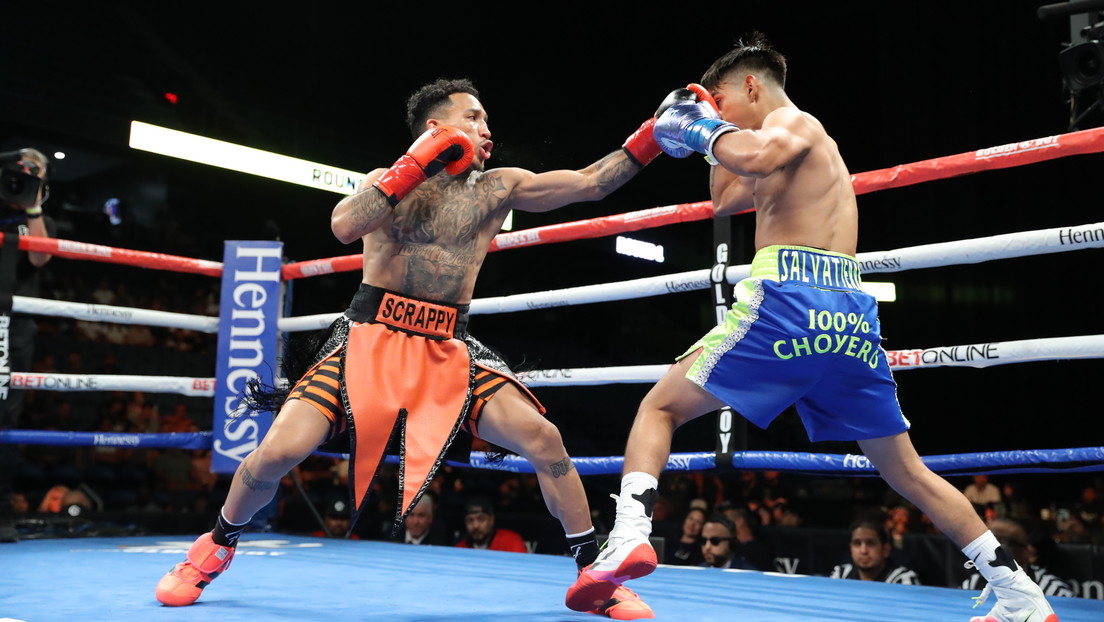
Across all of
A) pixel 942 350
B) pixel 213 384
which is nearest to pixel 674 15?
pixel 213 384

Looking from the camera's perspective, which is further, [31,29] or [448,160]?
[31,29]

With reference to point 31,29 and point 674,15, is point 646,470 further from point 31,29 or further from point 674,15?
point 31,29

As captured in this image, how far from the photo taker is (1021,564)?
11.8ft

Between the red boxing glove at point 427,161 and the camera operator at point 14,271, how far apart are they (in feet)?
6.99

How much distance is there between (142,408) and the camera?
29.2 feet

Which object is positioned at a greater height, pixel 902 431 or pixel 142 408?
pixel 142 408

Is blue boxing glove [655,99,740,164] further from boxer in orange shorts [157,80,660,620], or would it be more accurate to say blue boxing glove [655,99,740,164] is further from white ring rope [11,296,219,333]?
white ring rope [11,296,219,333]

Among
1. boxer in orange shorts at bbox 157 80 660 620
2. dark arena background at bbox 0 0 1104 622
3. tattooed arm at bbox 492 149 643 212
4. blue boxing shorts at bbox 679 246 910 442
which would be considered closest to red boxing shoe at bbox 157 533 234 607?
boxer in orange shorts at bbox 157 80 660 620

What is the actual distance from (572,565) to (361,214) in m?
1.52

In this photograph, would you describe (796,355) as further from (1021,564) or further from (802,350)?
(1021,564)

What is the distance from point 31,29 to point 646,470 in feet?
35.6

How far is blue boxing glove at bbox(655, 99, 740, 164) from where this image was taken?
1.86m

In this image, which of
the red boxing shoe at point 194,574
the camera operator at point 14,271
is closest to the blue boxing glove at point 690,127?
the red boxing shoe at point 194,574

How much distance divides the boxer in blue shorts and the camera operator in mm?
2561
